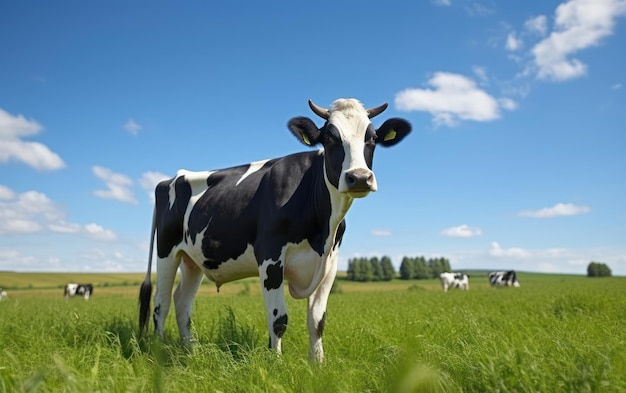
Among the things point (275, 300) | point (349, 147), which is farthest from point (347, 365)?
point (349, 147)

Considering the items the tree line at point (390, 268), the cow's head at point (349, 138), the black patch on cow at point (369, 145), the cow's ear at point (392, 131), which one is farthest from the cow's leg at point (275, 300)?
the tree line at point (390, 268)

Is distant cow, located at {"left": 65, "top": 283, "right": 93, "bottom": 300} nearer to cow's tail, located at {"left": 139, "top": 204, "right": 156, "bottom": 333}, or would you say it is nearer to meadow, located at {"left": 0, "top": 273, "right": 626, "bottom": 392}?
meadow, located at {"left": 0, "top": 273, "right": 626, "bottom": 392}

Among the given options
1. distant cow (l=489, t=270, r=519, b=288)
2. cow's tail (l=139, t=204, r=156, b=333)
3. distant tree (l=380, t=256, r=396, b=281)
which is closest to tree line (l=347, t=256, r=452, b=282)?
distant tree (l=380, t=256, r=396, b=281)

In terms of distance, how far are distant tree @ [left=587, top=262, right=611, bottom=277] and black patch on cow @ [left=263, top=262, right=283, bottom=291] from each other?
113938 millimetres

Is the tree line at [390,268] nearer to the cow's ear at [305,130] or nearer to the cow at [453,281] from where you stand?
the cow at [453,281]

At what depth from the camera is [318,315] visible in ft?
19.1

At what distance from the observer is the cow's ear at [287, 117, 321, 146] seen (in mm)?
5691

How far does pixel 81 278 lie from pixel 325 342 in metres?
85.1

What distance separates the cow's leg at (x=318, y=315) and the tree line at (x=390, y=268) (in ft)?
290

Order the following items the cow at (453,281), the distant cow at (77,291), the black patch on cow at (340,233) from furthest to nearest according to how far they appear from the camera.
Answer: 1. the cow at (453,281)
2. the distant cow at (77,291)
3. the black patch on cow at (340,233)

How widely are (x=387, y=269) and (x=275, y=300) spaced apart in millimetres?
97229

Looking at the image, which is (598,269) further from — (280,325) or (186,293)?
(280,325)

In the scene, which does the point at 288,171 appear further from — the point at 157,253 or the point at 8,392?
the point at 8,392

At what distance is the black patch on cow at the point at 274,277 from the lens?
→ 5.55m
